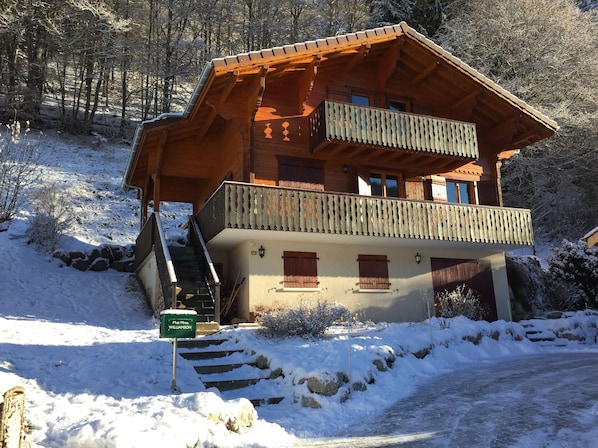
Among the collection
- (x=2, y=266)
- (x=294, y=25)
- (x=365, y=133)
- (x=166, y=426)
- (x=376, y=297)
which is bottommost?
(x=166, y=426)

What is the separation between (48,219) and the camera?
66.7 ft

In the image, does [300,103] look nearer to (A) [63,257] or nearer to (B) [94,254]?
(B) [94,254]

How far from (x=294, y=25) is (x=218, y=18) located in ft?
18.1

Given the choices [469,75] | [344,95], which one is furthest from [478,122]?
→ [344,95]

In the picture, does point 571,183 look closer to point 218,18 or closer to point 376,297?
point 376,297

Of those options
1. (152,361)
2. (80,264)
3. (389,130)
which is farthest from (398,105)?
(80,264)

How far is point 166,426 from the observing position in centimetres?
600

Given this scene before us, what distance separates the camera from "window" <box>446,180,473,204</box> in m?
18.7

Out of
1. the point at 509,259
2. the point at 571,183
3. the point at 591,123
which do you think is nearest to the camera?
the point at 509,259

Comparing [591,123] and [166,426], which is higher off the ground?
[591,123]

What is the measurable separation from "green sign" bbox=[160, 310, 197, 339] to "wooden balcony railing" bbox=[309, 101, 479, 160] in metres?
8.34

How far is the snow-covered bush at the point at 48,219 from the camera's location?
2005 centimetres

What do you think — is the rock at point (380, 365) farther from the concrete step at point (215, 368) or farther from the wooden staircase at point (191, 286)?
the wooden staircase at point (191, 286)

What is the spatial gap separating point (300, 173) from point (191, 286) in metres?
4.90
